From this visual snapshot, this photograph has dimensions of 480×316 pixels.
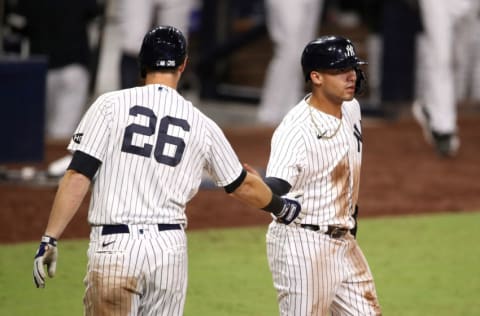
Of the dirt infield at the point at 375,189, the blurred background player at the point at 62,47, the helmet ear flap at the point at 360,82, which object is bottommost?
the dirt infield at the point at 375,189

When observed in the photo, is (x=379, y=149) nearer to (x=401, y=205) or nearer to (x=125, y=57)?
(x=401, y=205)

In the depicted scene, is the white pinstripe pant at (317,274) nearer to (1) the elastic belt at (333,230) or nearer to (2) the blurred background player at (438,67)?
(1) the elastic belt at (333,230)

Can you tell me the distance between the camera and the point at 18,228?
26.6ft

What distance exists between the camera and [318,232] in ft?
14.7

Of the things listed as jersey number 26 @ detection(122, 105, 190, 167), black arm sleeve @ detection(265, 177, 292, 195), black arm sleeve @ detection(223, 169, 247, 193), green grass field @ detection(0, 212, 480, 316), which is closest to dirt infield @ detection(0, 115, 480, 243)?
green grass field @ detection(0, 212, 480, 316)

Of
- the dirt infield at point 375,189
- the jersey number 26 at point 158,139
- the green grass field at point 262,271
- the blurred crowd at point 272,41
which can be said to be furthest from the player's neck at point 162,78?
the blurred crowd at point 272,41

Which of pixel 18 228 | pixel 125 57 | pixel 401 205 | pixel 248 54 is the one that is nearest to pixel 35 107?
pixel 125 57

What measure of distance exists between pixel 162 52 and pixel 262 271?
10.3ft

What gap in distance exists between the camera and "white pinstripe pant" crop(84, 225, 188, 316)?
12.8ft

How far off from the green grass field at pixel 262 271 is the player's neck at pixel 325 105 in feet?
5.41

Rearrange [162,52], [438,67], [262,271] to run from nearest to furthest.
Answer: [162,52] → [262,271] → [438,67]

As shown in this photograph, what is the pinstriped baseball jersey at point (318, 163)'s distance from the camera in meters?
4.43

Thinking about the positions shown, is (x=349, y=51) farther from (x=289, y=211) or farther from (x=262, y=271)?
(x=262, y=271)

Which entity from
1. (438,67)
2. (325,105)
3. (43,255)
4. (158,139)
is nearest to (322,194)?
(325,105)
